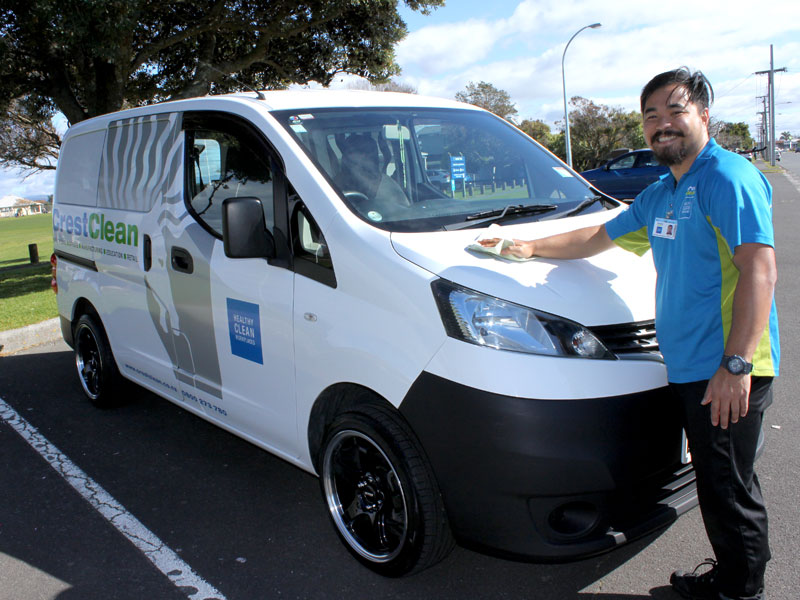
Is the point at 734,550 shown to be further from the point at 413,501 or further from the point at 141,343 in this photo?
the point at 141,343

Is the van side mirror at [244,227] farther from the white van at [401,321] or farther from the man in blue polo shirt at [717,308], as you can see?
the man in blue polo shirt at [717,308]

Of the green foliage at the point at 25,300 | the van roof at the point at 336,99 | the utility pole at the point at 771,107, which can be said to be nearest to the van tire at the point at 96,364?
the van roof at the point at 336,99

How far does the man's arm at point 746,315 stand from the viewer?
6.72ft

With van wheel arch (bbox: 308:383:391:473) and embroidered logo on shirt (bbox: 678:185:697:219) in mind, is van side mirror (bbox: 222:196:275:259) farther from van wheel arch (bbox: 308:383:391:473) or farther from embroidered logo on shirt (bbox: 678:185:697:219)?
embroidered logo on shirt (bbox: 678:185:697:219)

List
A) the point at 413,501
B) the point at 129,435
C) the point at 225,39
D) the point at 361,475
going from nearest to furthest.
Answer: the point at 413,501 < the point at 361,475 < the point at 129,435 < the point at 225,39

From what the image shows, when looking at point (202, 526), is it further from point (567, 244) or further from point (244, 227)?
point (567, 244)

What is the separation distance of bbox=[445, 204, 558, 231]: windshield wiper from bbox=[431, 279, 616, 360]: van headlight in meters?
0.56

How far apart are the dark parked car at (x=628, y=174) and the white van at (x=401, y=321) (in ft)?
52.3

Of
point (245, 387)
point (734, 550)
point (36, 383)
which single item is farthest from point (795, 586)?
point (36, 383)

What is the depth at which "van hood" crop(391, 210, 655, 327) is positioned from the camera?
95.5 inches

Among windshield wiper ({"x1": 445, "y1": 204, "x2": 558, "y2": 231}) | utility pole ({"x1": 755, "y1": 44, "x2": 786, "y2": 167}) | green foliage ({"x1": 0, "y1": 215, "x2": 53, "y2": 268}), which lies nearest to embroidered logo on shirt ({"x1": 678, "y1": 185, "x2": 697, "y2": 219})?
windshield wiper ({"x1": 445, "y1": 204, "x2": 558, "y2": 231})

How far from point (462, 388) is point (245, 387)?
141 cm

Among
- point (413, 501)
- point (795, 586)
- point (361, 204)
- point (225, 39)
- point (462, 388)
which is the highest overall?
point (225, 39)

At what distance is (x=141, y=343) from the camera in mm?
4277
